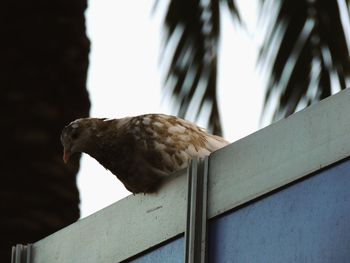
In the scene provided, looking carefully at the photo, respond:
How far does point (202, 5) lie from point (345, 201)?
8.90ft

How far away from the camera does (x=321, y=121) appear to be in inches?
175

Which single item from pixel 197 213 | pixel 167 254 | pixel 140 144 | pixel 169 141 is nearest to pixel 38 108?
pixel 140 144

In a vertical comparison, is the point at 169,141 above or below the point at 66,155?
below

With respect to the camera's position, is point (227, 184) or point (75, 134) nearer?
point (227, 184)

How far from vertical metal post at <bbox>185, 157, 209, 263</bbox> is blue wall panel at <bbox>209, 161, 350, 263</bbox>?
0.05 meters

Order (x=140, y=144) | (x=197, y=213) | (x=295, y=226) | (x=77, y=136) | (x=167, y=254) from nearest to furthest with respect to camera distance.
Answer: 1. (x=295, y=226)
2. (x=197, y=213)
3. (x=167, y=254)
4. (x=140, y=144)
5. (x=77, y=136)

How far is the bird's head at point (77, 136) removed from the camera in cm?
678

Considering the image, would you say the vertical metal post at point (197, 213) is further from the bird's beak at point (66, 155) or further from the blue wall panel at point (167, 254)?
the bird's beak at point (66, 155)

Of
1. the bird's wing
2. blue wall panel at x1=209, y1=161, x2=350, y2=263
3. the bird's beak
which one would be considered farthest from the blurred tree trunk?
blue wall panel at x1=209, y1=161, x2=350, y2=263

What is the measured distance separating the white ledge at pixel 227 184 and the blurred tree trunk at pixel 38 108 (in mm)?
579

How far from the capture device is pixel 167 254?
5.09m

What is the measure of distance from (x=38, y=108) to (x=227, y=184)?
2229 millimetres

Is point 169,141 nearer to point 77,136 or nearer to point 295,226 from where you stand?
point 77,136

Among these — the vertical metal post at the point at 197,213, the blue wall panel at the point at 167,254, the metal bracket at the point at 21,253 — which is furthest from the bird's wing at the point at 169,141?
the vertical metal post at the point at 197,213
